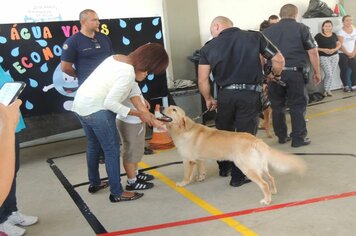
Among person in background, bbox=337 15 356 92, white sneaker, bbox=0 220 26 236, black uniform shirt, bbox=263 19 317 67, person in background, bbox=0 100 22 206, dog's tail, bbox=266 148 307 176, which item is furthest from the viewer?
person in background, bbox=337 15 356 92

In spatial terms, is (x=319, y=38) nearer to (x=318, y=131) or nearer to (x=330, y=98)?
(x=330, y=98)

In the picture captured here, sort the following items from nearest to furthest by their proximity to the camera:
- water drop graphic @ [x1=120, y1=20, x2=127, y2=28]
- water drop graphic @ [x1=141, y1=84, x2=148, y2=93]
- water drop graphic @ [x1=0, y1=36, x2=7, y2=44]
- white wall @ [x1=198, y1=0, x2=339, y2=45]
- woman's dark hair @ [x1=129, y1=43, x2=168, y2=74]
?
woman's dark hair @ [x1=129, y1=43, x2=168, y2=74], water drop graphic @ [x1=0, y1=36, x2=7, y2=44], water drop graphic @ [x1=120, y1=20, x2=127, y2=28], water drop graphic @ [x1=141, y1=84, x2=148, y2=93], white wall @ [x1=198, y1=0, x2=339, y2=45]

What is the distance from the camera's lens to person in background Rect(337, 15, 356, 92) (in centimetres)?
829

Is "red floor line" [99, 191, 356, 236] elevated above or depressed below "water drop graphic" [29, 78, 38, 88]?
below

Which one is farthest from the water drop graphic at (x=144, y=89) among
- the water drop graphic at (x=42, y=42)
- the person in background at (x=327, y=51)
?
the person in background at (x=327, y=51)

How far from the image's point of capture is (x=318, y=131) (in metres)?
5.32

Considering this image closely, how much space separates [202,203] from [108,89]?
1259 mm

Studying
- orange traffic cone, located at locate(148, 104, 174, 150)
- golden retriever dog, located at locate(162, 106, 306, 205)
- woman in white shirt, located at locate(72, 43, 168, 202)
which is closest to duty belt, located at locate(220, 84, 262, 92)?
golden retriever dog, located at locate(162, 106, 306, 205)

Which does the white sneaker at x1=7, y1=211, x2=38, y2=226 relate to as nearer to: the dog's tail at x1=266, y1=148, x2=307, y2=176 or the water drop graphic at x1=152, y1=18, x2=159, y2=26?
the dog's tail at x1=266, y1=148, x2=307, y2=176

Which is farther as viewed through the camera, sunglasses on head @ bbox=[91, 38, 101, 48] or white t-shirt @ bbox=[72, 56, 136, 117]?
sunglasses on head @ bbox=[91, 38, 101, 48]

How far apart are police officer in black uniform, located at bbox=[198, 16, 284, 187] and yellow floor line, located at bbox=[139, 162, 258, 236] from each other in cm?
45

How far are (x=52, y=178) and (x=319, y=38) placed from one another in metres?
6.13

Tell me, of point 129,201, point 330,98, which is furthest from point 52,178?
point 330,98

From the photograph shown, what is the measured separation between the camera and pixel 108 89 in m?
3.04
